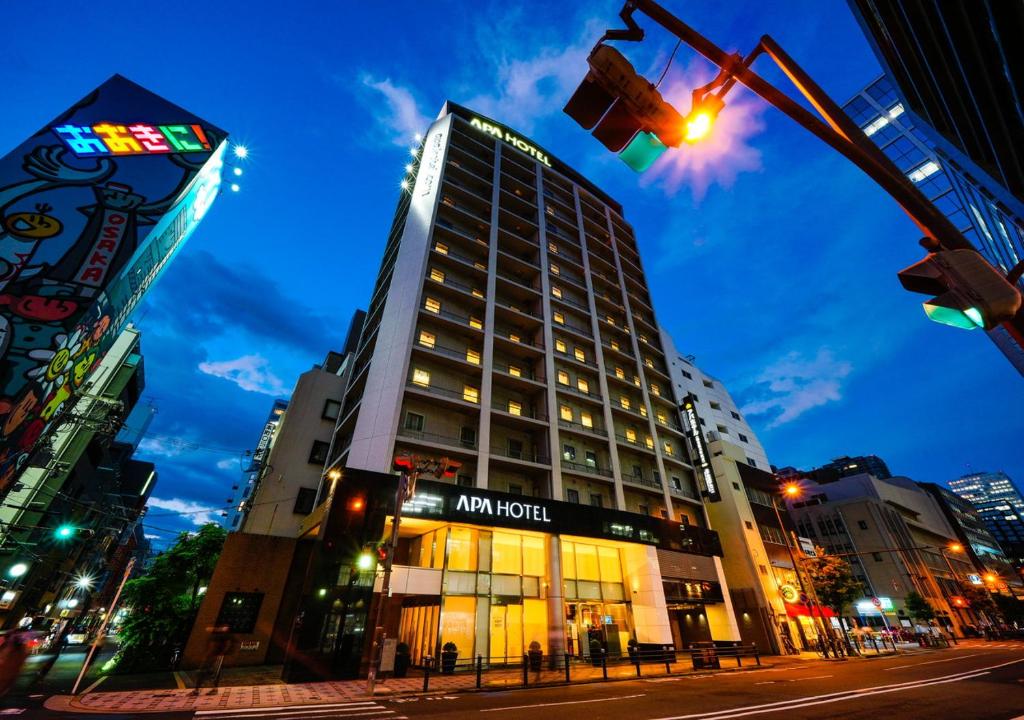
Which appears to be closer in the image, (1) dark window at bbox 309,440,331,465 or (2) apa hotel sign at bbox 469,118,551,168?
(1) dark window at bbox 309,440,331,465

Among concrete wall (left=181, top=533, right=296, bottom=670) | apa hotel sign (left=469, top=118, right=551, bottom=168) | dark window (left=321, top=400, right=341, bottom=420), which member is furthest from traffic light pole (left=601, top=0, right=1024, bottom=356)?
apa hotel sign (left=469, top=118, right=551, bottom=168)

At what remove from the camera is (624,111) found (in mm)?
3104

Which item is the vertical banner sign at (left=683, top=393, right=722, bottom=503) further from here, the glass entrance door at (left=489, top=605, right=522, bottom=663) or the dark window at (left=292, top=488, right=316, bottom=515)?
the dark window at (left=292, top=488, right=316, bottom=515)

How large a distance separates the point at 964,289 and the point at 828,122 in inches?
69.5

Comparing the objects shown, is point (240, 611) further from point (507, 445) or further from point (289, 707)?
point (507, 445)

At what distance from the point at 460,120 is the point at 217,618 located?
43.5 metres

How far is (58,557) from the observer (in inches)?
1795

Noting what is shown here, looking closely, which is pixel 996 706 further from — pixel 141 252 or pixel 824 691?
pixel 141 252

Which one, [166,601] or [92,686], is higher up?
[166,601]

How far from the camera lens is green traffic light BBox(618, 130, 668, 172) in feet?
10.9

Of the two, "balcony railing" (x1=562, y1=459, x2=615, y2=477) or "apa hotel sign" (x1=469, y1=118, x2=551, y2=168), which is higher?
"apa hotel sign" (x1=469, y1=118, x2=551, y2=168)

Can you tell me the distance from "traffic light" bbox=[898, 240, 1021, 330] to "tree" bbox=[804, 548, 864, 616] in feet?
147

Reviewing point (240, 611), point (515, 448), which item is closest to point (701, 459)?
point (515, 448)

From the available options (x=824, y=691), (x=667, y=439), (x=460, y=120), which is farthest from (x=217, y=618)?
(x=460, y=120)
